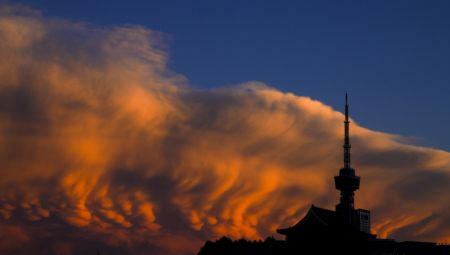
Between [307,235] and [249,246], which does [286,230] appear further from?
[249,246]

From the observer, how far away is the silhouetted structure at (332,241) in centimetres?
11231

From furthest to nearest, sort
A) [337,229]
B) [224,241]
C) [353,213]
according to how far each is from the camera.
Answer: [224,241] < [353,213] < [337,229]

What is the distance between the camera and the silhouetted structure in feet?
368

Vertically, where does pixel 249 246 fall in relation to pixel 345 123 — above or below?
below

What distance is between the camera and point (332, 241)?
113m

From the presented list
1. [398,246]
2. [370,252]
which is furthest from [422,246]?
[370,252]

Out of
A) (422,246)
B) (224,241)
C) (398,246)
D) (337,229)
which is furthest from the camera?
(224,241)

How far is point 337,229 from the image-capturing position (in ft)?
368

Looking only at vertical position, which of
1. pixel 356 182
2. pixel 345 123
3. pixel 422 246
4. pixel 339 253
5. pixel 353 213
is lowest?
pixel 339 253

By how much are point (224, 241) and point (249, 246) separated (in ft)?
41.2

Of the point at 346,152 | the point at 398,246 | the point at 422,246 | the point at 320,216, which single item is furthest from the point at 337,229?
the point at 346,152

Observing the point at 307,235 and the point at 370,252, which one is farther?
the point at 370,252

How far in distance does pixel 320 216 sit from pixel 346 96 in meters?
87.8

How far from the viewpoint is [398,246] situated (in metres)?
140
